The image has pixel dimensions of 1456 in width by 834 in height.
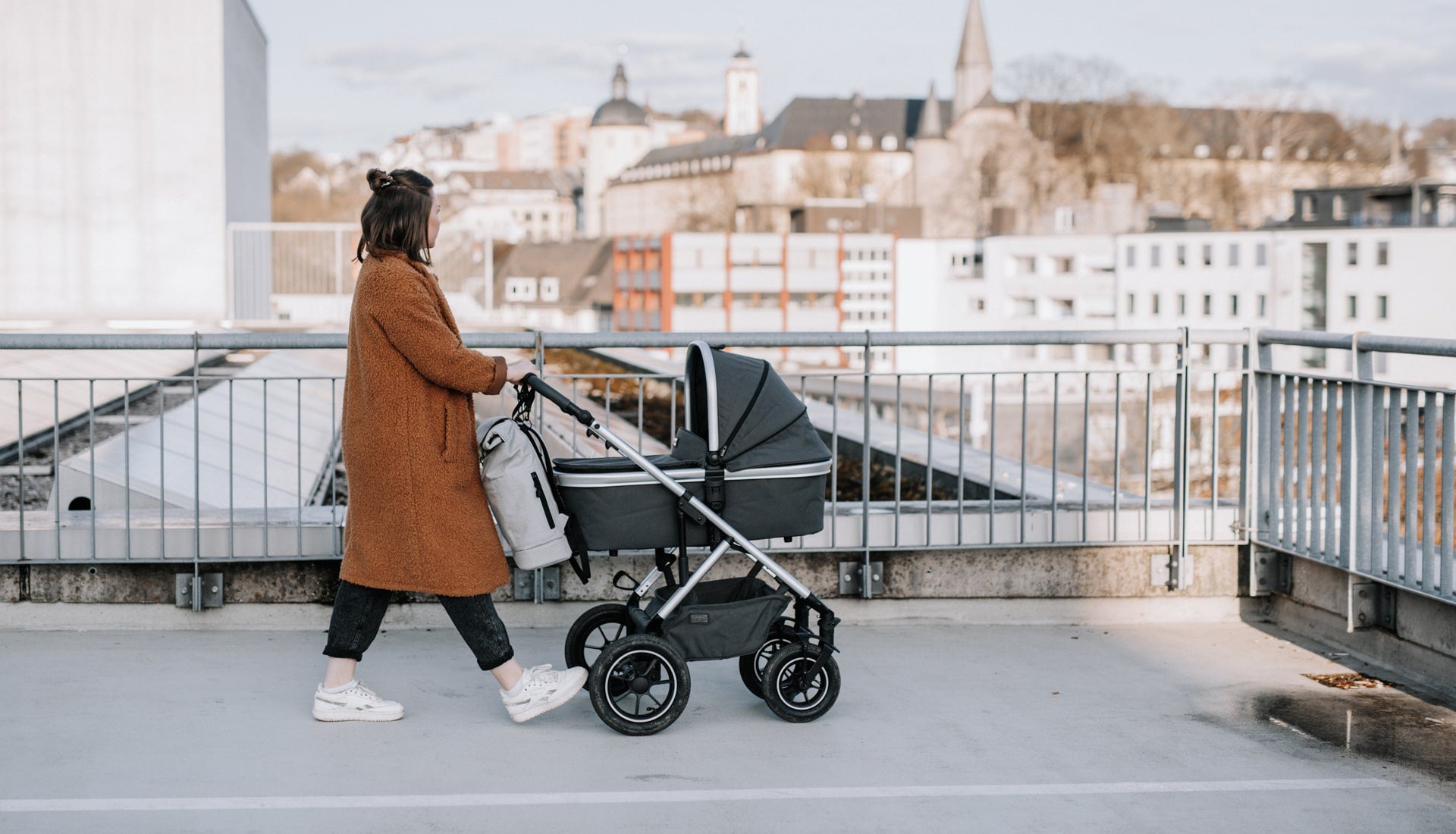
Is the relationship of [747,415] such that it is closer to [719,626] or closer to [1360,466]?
[719,626]

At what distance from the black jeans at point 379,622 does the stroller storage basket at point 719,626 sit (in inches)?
19.9

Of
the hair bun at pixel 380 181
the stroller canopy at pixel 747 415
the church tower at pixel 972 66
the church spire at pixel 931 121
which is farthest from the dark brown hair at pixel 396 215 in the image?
the church tower at pixel 972 66

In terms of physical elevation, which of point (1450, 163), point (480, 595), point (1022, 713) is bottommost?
point (1022, 713)

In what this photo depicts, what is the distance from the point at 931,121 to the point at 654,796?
143 metres

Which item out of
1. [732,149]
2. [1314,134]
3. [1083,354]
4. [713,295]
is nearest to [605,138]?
[732,149]

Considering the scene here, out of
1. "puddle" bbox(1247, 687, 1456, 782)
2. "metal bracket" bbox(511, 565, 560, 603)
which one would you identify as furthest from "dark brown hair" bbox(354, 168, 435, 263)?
"puddle" bbox(1247, 687, 1456, 782)

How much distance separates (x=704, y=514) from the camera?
15.1 ft

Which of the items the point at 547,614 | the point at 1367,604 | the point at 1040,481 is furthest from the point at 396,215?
the point at 1040,481

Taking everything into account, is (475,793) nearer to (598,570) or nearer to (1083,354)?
(598,570)

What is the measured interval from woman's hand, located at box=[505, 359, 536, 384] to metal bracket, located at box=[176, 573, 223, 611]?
2228 mm

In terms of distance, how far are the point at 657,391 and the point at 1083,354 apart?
276 ft

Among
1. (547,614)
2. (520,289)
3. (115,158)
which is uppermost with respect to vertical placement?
(520,289)

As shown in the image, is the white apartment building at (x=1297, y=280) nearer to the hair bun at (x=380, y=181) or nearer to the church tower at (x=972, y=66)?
the church tower at (x=972, y=66)

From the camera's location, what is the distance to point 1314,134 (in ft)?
413
